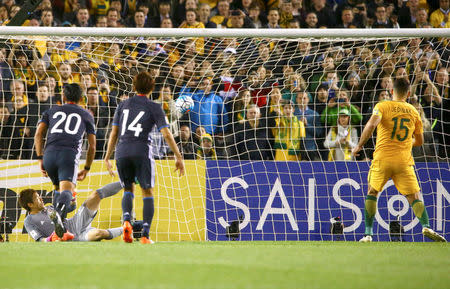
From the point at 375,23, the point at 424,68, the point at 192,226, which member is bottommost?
the point at 192,226

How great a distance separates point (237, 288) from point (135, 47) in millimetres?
7375

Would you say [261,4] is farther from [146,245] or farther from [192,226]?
[146,245]

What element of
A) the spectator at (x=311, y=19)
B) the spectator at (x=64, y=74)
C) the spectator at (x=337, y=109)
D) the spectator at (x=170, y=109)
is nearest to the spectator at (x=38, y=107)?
the spectator at (x=64, y=74)

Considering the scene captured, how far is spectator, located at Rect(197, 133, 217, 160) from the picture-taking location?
1004 cm

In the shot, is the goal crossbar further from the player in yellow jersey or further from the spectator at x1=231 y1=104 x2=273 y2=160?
the spectator at x1=231 y1=104 x2=273 y2=160

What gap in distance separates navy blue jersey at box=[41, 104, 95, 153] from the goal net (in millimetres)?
1721

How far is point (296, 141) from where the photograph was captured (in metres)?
10.1

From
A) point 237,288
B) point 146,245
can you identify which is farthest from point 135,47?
point 237,288

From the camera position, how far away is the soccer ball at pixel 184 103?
9.98 m

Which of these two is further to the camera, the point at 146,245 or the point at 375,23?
the point at 375,23

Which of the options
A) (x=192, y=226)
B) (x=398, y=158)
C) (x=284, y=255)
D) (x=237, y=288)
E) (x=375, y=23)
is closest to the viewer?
(x=237, y=288)

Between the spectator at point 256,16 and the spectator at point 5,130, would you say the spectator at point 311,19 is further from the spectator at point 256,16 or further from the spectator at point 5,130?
the spectator at point 5,130

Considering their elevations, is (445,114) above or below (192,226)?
above

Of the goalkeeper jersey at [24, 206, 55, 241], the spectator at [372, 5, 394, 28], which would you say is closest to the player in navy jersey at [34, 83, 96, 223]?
the goalkeeper jersey at [24, 206, 55, 241]
